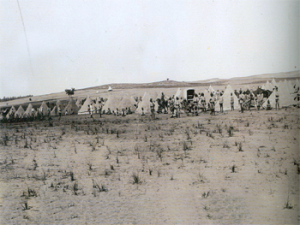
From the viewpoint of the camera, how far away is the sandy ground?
3604 millimetres

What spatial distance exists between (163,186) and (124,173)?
104 cm

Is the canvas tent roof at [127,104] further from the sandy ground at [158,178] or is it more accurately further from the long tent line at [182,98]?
the sandy ground at [158,178]

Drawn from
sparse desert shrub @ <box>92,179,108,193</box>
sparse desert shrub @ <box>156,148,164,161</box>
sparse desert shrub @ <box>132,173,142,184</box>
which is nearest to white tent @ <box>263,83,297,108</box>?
sparse desert shrub @ <box>156,148,164,161</box>

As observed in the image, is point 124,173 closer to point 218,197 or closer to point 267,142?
point 218,197

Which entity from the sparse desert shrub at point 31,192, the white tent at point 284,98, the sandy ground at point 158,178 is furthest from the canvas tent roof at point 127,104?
the sparse desert shrub at point 31,192

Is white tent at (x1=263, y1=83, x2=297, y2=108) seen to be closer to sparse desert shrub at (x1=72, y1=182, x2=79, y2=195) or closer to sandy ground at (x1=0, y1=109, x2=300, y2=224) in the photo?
sandy ground at (x1=0, y1=109, x2=300, y2=224)

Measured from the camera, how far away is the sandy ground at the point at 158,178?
3.60 metres

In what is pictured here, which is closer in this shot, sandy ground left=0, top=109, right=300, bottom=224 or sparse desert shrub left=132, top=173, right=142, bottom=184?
sandy ground left=0, top=109, right=300, bottom=224

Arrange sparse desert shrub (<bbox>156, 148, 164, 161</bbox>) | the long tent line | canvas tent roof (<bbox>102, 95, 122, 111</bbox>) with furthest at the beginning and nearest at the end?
canvas tent roof (<bbox>102, 95, 122, 111</bbox>) < the long tent line < sparse desert shrub (<bbox>156, 148, 164, 161</bbox>)

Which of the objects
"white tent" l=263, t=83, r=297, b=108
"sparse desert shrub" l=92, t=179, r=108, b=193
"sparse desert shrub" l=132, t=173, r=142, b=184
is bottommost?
"sparse desert shrub" l=92, t=179, r=108, b=193

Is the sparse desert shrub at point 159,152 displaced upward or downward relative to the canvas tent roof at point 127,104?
downward

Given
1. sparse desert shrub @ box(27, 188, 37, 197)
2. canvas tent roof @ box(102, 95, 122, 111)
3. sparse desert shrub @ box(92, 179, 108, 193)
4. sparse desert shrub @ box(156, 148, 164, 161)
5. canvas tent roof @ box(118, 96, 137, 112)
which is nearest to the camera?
sparse desert shrub @ box(27, 188, 37, 197)

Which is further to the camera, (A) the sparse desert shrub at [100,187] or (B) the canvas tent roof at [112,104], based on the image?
(B) the canvas tent roof at [112,104]

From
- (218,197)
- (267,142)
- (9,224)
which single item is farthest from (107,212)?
(267,142)
